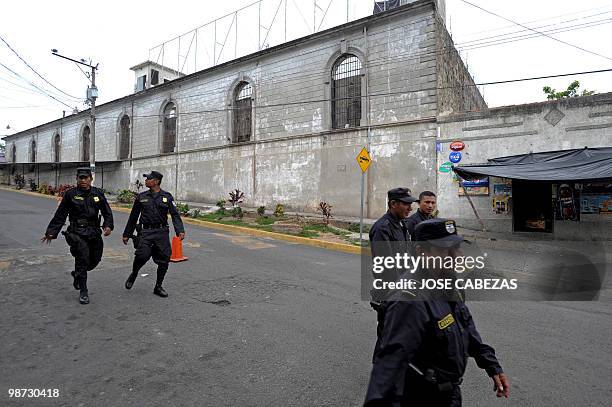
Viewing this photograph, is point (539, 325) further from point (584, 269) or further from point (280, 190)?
point (280, 190)

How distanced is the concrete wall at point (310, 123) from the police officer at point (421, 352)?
13352mm

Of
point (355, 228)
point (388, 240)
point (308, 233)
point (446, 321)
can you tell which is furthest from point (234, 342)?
point (355, 228)

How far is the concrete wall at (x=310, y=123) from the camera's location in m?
15.0

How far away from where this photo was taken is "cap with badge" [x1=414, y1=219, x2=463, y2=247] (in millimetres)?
Answer: 1755

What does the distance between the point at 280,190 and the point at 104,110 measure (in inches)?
835

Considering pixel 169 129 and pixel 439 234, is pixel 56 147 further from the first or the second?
pixel 439 234

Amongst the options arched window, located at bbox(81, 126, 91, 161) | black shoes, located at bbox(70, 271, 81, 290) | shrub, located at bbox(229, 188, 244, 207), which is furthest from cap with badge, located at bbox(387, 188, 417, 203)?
arched window, located at bbox(81, 126, 91, 161)

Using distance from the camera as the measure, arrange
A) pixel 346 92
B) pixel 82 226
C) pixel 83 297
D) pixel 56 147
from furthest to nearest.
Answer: pixel 56 147
pixel 346 92
pixel 82 226
pixel 83 297

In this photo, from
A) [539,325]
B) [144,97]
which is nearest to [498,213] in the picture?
[539,325]

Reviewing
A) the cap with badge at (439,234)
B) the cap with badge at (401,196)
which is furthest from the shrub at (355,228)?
the cap with badge at (439,234)

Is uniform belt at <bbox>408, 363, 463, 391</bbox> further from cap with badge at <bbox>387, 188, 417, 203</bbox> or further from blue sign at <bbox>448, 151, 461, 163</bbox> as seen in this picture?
blue sign at <bbox>448, 151, 461, 163</bbox>

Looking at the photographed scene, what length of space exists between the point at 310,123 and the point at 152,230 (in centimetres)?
1373

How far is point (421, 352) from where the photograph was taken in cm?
163

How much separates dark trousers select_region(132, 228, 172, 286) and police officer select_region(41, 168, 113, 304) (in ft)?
1.63
